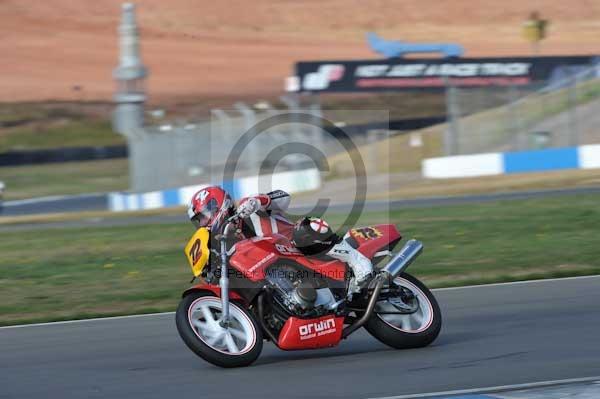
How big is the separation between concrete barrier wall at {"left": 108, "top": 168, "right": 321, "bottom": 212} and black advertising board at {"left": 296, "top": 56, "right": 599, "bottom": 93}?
14.1ft

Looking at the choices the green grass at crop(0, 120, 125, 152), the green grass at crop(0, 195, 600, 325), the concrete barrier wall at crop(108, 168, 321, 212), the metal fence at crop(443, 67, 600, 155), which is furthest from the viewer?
the green grass at crop(0, 120, 125, 152)

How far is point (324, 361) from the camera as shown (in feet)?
24.5

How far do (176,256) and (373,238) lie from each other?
7.40 metres

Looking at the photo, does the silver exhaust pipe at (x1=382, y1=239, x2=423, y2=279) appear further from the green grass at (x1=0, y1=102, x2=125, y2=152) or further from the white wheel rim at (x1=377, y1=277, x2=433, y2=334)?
the green grass at (x1=0, y1=102, x2=125, y2=152)

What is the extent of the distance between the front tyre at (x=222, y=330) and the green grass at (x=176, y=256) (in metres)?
3.36

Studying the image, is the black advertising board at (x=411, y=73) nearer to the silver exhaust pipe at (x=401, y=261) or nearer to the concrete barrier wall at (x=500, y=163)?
the concrete barrier wall at (x=500, y=163)

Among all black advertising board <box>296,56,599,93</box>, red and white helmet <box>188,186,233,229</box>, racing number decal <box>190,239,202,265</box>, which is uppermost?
black advertising board <box>296,56,599,93</box>

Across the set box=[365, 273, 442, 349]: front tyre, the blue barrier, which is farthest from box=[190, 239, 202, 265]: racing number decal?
the blue barrier

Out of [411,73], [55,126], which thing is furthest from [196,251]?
[55,126]

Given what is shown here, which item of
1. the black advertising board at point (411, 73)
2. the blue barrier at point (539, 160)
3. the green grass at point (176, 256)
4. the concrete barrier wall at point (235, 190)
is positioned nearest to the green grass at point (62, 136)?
the concrete barrier wall at point (235, 190)

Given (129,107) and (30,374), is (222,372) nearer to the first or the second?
(30,374)

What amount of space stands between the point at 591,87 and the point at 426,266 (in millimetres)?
14801

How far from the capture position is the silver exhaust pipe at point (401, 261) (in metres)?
7.49

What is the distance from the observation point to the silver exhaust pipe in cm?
749
